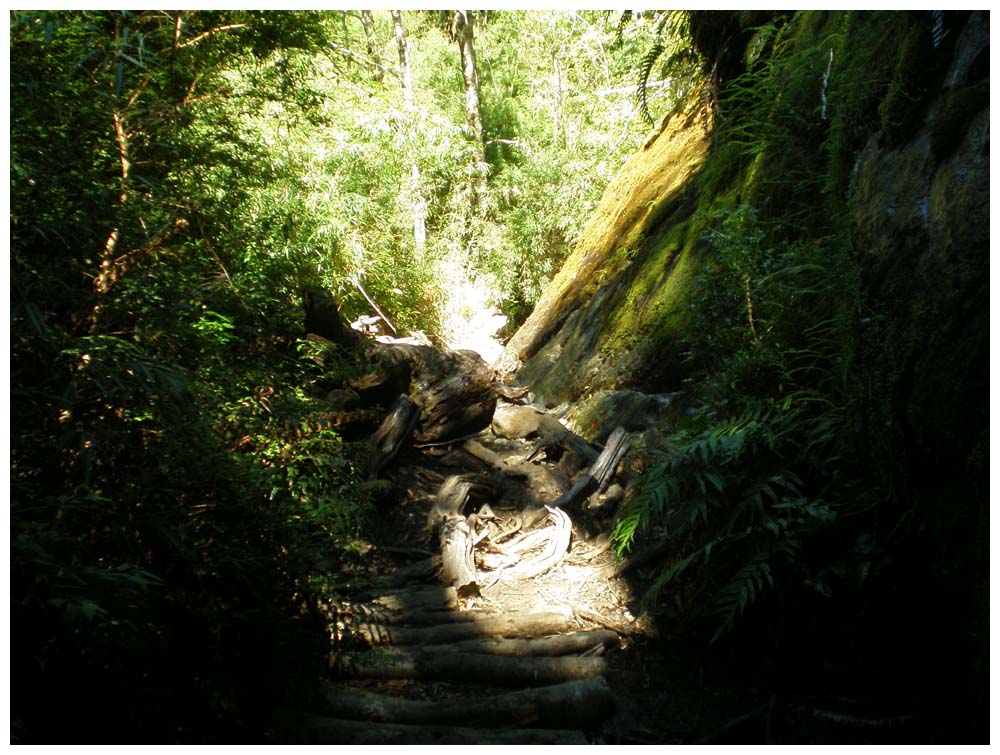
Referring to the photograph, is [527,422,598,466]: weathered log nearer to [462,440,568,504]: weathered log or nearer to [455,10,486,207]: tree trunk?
[462,440,568,504]: weathered log

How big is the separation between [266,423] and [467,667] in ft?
4.73

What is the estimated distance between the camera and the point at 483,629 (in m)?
3.29

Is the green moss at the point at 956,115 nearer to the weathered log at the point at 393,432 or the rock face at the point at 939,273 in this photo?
the rock face at the point at 939,273

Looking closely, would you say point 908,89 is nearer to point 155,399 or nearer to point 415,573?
point 155,399

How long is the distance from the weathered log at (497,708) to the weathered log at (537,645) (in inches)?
18.2

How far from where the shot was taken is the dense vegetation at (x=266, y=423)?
1.93m

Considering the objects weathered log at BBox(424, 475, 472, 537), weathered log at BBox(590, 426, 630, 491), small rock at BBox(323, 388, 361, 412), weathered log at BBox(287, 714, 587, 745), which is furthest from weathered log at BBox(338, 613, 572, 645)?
small rock at BBox(323, 388, 361, 412)

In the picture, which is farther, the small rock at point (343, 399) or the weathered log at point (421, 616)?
the small rock at point (343, 399)

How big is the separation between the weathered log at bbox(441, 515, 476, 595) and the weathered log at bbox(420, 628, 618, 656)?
748 mm

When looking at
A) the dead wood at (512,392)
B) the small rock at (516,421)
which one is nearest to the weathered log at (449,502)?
the small rock at (516,421)

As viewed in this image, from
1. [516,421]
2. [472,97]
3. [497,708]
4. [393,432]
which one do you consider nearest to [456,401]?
[516,421]
